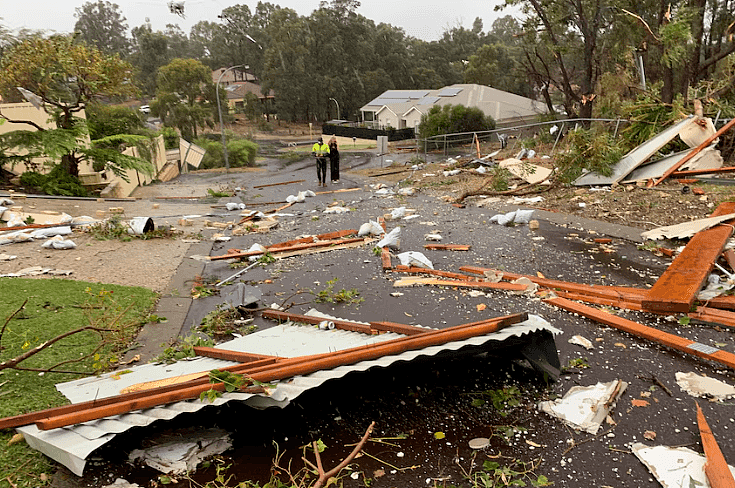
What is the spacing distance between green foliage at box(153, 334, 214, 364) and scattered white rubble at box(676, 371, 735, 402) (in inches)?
156

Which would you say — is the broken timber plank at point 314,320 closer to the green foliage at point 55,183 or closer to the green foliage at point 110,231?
the green foliage at point 110,231

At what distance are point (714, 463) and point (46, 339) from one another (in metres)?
5.28

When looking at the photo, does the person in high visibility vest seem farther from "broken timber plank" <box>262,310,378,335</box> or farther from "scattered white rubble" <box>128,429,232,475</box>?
"scattered white rubble" <box>128,429,232,475</box>

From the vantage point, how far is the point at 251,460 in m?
2.76

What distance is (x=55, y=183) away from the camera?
14422 mm

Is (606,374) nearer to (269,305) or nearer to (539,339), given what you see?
(539,339)

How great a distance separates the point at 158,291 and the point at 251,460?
4266mm

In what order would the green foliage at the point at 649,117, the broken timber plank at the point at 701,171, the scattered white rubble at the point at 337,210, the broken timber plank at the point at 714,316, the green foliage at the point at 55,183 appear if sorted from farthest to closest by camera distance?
the green foliage at the point at 55,183 < the scattered white rubble at the point at 337,210 < the green foliage at the point at 649,117 < the broken timber plank at the point at 701,171 < the broken timber plank at the point at 714,316

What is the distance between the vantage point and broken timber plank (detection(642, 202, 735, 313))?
4.73 metres

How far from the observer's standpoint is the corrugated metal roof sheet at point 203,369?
8.04 ft

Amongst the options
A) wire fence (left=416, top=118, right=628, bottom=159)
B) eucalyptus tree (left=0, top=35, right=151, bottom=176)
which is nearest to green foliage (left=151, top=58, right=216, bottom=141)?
wire fence (left=416, top=118, right=628, bottom=159)

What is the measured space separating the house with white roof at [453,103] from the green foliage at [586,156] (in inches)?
1171

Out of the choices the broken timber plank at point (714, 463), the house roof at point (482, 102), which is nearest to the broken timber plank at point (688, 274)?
the broken timber plank at point (714, 463)

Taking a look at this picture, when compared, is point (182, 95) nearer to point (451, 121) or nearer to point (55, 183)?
point (451, 121)
